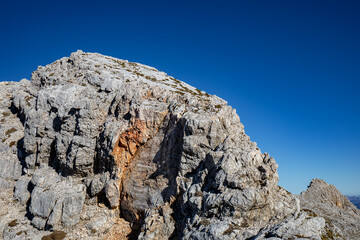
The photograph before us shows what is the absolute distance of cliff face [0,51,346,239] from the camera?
2733cm

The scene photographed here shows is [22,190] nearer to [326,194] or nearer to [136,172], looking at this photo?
[136,172]

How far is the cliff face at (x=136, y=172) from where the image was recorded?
89.7 ft

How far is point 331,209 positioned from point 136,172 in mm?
37320

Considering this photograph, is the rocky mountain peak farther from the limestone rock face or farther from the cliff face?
the cliff face

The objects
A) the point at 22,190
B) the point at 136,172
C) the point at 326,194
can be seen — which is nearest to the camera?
the point at 136,172

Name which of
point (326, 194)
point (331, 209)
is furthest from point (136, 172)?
point (326, 194)

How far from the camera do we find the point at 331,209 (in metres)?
44.2

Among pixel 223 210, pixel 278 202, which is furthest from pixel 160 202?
pixel 278 202

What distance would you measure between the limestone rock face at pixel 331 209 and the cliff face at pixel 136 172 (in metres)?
8.35

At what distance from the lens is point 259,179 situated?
2878 centimetres

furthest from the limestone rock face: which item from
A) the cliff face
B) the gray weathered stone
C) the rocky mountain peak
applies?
the gray weathered stone

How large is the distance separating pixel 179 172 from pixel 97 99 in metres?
22.8

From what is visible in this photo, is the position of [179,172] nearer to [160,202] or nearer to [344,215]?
[160,202]

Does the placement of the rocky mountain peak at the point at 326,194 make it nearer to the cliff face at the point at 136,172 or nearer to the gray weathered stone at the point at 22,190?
the cliff face at the point at 136,172
